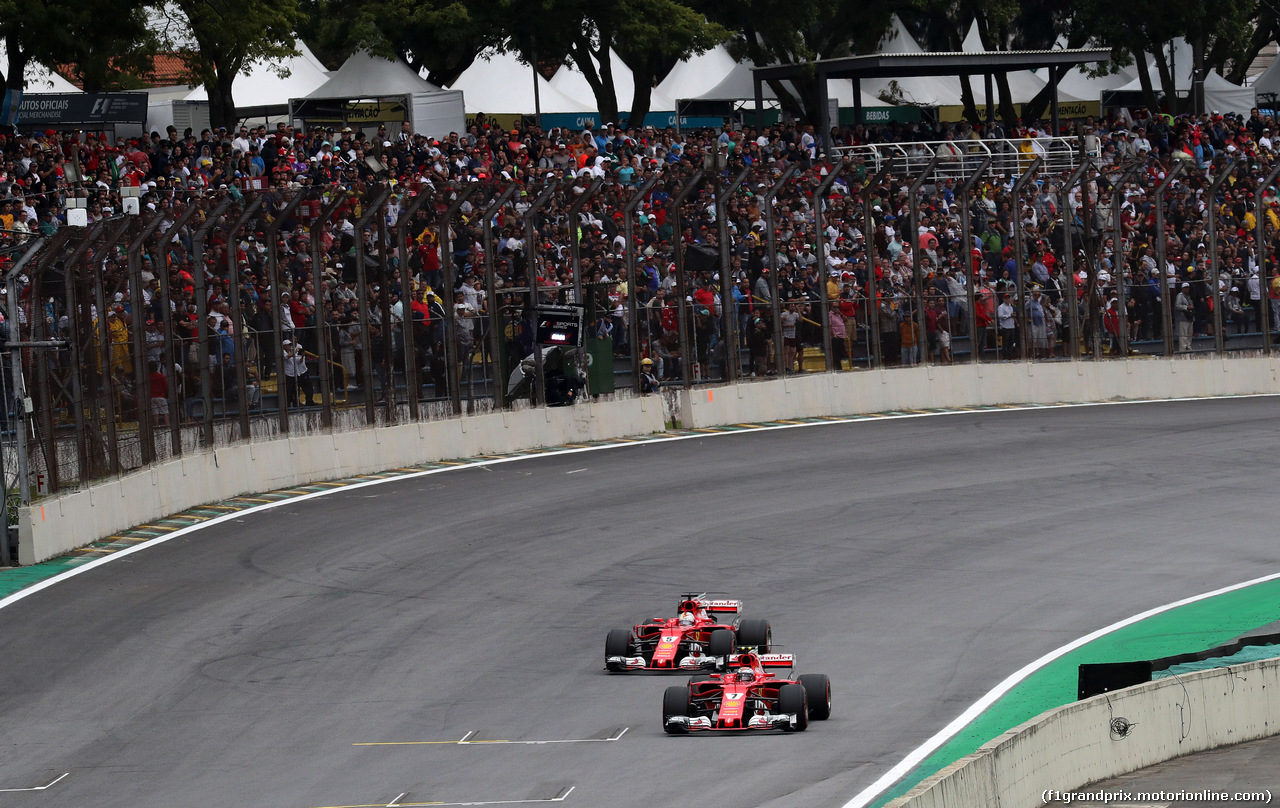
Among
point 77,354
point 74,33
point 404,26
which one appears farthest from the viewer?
point 404,26

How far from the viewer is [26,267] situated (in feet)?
60.8

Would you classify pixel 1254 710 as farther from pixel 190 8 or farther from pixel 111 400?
pixel 190 8

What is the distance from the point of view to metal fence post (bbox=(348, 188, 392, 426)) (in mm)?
23484

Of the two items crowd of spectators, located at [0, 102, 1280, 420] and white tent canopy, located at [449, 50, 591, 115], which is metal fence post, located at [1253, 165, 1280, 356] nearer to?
crowd of spectators, located at [0, 102, 1280, 420]

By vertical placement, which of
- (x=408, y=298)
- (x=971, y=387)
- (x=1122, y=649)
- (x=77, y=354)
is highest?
(x=408, y=298)

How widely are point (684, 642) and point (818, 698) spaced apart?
186 cm

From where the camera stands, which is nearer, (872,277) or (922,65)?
(872,277)

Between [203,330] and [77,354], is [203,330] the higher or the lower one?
the higher one

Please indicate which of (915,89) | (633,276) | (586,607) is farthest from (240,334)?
(915,89)

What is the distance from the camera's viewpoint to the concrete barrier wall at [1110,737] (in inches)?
367

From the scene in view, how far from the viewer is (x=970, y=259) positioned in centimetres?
2978

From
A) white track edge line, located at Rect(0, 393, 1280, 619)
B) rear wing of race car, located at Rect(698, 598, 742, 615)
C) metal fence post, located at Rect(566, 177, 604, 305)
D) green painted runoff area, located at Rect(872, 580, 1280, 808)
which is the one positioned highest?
metal fence post, located at Rect(566, 177, 604, 305)

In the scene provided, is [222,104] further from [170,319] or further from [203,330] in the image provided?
[170,319]

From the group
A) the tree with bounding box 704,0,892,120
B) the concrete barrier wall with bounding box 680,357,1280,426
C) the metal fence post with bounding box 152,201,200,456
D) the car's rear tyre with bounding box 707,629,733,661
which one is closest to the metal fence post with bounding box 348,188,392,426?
the metal fence post with bounding box 152,201,200,456
